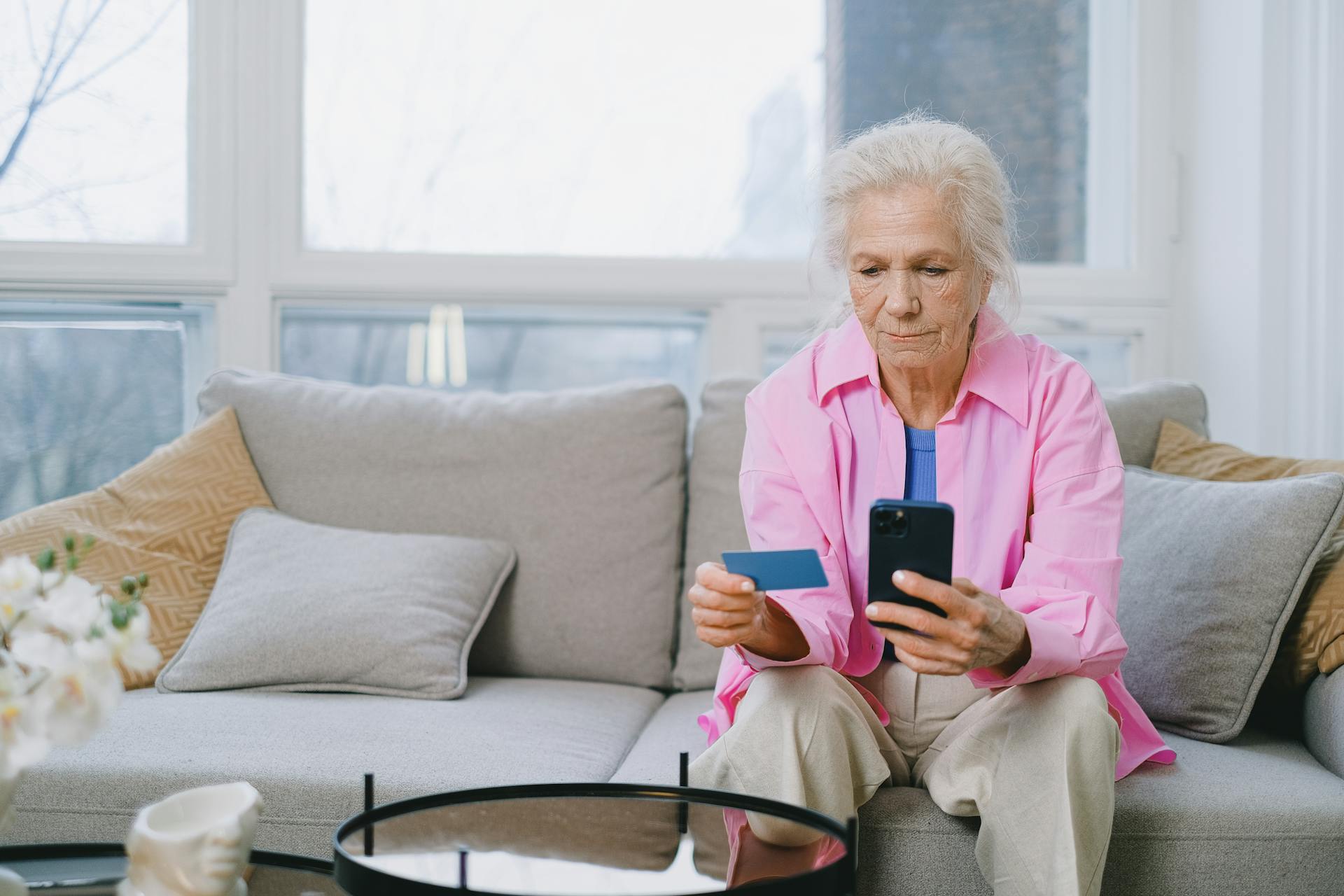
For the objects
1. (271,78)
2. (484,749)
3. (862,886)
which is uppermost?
(271,78)

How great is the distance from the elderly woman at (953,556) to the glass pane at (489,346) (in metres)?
1.14

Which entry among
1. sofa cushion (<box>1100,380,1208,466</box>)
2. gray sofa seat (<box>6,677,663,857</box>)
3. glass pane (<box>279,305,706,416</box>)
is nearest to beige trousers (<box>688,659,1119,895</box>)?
gray sofa seat (<box>6,677,663,857</box>)

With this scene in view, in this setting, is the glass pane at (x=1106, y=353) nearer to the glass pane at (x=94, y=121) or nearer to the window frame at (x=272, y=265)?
the window frame at (x=272, y=265)

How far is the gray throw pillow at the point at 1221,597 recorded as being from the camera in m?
1.64

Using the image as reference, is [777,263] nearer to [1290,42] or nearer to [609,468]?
[609,468]

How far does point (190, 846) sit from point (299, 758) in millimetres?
633

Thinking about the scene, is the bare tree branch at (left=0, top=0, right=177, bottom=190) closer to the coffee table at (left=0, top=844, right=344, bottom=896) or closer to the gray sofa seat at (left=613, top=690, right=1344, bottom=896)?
the coffee table at (left=0, top=844, right=344, bottom=896)

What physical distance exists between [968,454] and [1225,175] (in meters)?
1.58

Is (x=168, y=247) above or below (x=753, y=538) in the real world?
above

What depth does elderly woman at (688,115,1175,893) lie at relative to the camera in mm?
1291

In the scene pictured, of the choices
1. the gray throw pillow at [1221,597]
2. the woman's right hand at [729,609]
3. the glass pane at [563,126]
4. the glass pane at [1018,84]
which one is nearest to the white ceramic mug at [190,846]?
the woman's right hand at [729,609]

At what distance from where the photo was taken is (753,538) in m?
1.55

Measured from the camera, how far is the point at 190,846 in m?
0.94

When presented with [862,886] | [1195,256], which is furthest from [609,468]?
[1195,256]
